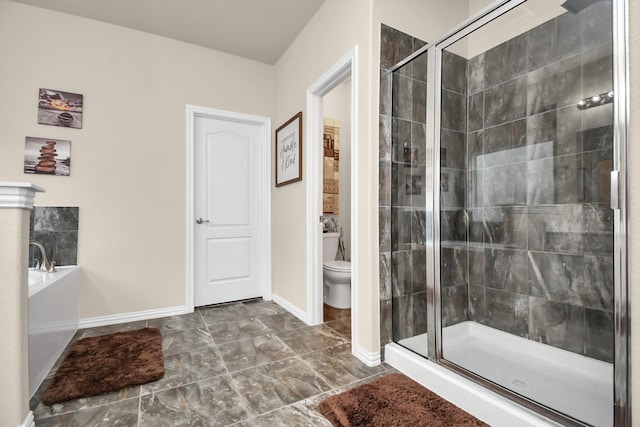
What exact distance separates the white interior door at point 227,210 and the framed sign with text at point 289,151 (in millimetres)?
251

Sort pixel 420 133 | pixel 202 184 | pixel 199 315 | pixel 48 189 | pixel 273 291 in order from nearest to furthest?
pixel 420 133 < pixel 48 189 < pixel 199 315 < pixel 202 184 < pixel 273 291

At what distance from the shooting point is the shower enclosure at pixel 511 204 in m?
1.42

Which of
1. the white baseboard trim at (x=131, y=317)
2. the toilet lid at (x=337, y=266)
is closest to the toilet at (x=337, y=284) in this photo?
the toilet lid at (x=337, y=266)

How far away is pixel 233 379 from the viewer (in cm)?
184

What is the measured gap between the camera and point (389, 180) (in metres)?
2.11

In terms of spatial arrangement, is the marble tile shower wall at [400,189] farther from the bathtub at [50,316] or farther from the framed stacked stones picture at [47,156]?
the framed stacked stones picture at [47,156]

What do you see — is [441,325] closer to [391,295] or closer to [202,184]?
[391,295]

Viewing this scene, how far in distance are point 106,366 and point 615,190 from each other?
9.04ft

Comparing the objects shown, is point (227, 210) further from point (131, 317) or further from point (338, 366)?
point (338, 366)

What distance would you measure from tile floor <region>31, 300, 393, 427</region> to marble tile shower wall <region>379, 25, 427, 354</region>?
382 millimetres

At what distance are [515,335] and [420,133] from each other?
1.43 m

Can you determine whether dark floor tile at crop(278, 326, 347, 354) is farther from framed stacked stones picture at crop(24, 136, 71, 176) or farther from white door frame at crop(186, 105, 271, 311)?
framed stacked stones picture at crop(24, 136, 71, 176)

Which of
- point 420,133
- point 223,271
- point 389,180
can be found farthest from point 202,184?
point 420,133

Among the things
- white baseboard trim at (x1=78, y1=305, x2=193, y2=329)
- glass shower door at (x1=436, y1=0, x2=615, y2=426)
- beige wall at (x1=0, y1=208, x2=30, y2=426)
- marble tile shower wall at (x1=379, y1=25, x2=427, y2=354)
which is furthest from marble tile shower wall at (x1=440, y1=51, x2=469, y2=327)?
white baseboard trim at (x1=78, y1=305, x2=193, y2=329)
